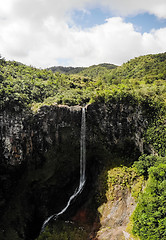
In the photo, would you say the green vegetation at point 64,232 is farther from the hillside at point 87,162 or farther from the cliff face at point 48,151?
the cliff face at point 48,151

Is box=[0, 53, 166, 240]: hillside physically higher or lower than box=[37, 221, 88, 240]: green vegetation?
higher

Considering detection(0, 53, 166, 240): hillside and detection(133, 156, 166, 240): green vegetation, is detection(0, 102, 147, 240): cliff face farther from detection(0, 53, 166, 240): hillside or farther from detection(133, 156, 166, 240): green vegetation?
detection(133, 156, 166, 240): green vegetation

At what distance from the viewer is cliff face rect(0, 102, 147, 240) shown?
14945 mm

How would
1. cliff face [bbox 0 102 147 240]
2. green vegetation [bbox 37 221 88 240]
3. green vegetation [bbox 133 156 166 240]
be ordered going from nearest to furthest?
green vegetation [bbox 133 156 166 240], green vegetation [bbox 37 221 88 240], cliff face [bbox 0 102 147 240]

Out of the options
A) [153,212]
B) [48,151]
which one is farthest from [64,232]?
[153,212]

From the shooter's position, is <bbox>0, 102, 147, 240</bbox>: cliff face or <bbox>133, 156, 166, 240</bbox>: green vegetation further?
<bbox>0, 102, 147, 240</bbox>: cliff face

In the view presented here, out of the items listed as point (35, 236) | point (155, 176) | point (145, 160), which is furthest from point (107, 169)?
point (35, 236)

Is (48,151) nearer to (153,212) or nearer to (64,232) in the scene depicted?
(64,232)

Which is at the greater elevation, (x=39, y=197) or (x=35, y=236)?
(x=39, y=197)

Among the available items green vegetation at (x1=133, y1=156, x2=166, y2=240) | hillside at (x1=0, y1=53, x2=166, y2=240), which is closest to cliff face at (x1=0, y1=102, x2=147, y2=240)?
hillside at (x1=0, y1=53, x2=166, y2=240)

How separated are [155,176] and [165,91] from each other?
1392cm

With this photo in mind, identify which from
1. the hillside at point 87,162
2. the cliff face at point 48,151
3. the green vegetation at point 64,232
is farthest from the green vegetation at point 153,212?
the cliff face at point 48,151

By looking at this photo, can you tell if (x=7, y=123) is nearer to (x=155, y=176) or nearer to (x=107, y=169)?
(x=107, y=169)

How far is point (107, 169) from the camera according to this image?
18.8 m
